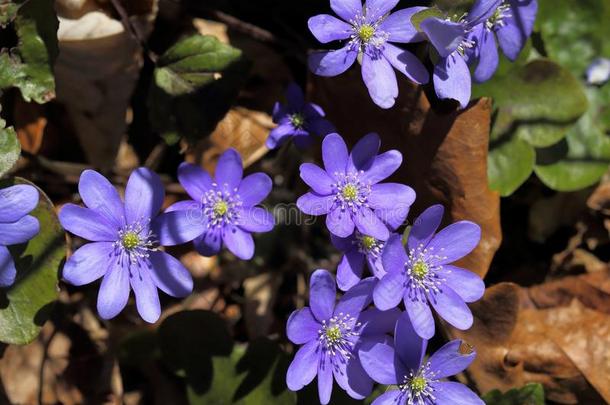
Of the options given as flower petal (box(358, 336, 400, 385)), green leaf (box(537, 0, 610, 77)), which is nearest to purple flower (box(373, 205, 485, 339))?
A: flower petal (box(358, 336, 400, 385))

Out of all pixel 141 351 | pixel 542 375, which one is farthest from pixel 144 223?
pixel 542 375

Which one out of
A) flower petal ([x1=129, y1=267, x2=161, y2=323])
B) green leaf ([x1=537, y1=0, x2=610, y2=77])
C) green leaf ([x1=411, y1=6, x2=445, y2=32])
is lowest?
flower petal ([x1=129, y1=267, x2=161, y2=323])

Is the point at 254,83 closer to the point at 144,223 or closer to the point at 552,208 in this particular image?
the point at 144,223

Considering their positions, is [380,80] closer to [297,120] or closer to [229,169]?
[297,120]

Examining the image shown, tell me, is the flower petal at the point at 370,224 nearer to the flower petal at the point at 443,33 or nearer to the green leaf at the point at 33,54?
the flower petal at the point at 443,33

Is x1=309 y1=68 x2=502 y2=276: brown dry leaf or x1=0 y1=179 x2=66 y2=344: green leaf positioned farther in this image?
x1=309 y1=68 x2=502 y2=276: brown dry leaf

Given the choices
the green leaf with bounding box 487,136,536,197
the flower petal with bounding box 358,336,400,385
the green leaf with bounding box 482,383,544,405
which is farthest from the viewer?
the green leaf with bounding box 487,136,536,197

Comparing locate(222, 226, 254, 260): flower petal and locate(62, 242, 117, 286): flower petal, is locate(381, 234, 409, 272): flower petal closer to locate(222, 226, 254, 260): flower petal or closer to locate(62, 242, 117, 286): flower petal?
locate(222, 226, 254, 260): flower petal

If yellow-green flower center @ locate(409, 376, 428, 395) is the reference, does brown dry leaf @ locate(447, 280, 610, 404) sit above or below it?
below
